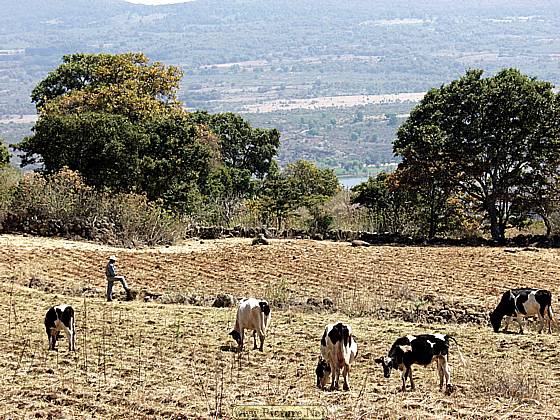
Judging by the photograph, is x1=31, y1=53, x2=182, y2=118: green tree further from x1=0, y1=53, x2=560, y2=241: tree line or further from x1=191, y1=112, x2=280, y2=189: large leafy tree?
x1=191, y1=112, x2=280, y2=189: large leafy tree

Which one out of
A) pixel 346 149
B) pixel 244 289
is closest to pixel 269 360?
pixel 244 289

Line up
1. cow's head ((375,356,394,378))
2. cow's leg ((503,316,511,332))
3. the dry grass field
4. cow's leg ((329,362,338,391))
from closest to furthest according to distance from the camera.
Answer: the dry grass field, cow's leg ((329,362,338,391)), cow's head ((375,356,394,378)), cow's leg ((503,316,511,332))

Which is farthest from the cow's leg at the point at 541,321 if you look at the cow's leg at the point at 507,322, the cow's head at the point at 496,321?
the cow's head at the point at 496,321

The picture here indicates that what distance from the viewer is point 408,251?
3108 cm

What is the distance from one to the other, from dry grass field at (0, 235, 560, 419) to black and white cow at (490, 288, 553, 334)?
1.39ft

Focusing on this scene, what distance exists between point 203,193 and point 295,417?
34.9 metres

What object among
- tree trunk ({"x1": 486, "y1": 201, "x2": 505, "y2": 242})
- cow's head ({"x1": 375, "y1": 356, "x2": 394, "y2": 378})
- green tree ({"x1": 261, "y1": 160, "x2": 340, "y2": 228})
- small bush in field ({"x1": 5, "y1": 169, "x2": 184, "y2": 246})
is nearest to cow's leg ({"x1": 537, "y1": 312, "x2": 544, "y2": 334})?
cow's head ({"x1": 375, "y1": 356, "x2": 394, "y2": 378})

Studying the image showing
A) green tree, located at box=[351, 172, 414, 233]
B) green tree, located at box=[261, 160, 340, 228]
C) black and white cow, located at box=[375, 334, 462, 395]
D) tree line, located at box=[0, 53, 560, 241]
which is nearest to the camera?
black and white cow, located at box=[375, 334, 462, 395]

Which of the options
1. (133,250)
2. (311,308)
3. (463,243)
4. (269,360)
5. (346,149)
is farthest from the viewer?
(346,149)

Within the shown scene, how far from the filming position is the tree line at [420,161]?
33.8 m

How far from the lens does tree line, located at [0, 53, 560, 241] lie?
33.8 meters

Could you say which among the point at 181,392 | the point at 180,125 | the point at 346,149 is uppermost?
the point at 346,149

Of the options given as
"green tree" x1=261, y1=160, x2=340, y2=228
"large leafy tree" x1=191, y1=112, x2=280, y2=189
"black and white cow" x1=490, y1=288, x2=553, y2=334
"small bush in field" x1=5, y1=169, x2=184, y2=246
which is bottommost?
"black and white cow" x1=490, y1=288, x2=553, y2=334

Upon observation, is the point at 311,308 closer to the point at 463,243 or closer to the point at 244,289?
the point at 244,289
